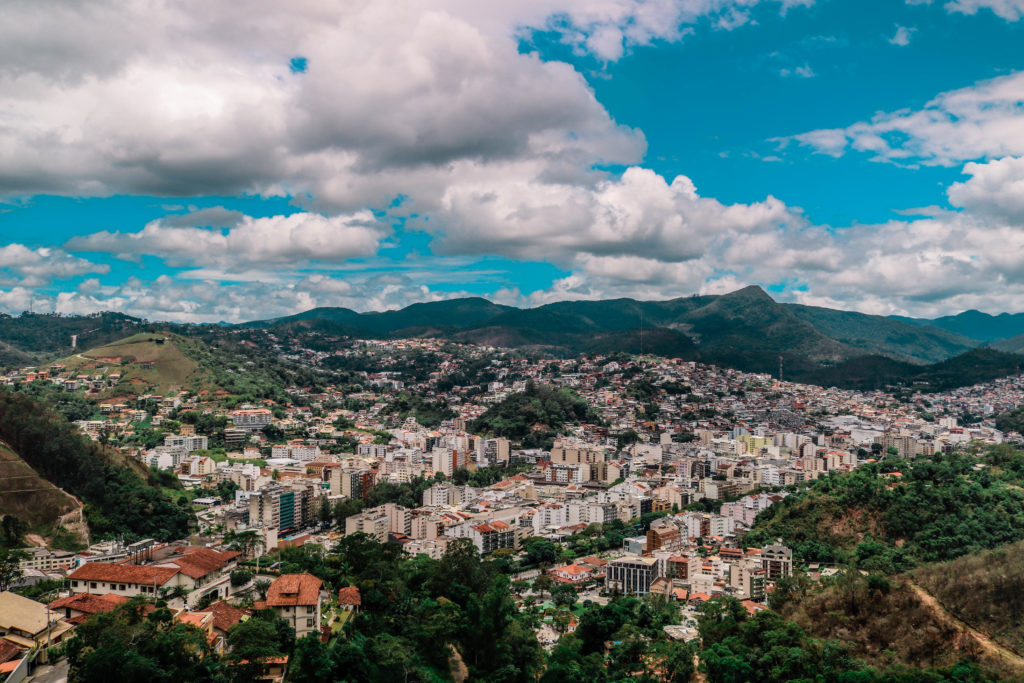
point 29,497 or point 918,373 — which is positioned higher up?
point 918,373

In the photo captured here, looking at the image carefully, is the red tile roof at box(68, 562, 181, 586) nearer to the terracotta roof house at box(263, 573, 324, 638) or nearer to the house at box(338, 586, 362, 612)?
the terracotta roof house at box(263, 573, 324, 638)

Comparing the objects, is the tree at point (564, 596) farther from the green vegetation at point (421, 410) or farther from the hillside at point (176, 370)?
the hillside at point (176, 370)

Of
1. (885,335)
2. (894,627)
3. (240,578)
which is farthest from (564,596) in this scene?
(885,335)

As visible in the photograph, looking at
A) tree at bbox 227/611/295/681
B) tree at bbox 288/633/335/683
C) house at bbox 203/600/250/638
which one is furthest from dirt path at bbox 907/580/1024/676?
house at bbox 203/600/250/638

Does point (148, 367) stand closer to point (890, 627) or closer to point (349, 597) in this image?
A: point (349, 597)

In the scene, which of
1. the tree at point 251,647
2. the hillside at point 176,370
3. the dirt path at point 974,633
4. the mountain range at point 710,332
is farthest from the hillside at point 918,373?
the tree at point 251,647

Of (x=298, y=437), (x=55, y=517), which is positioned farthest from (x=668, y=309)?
(x=55, y=517)

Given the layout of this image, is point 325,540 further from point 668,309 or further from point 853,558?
point 668,309
